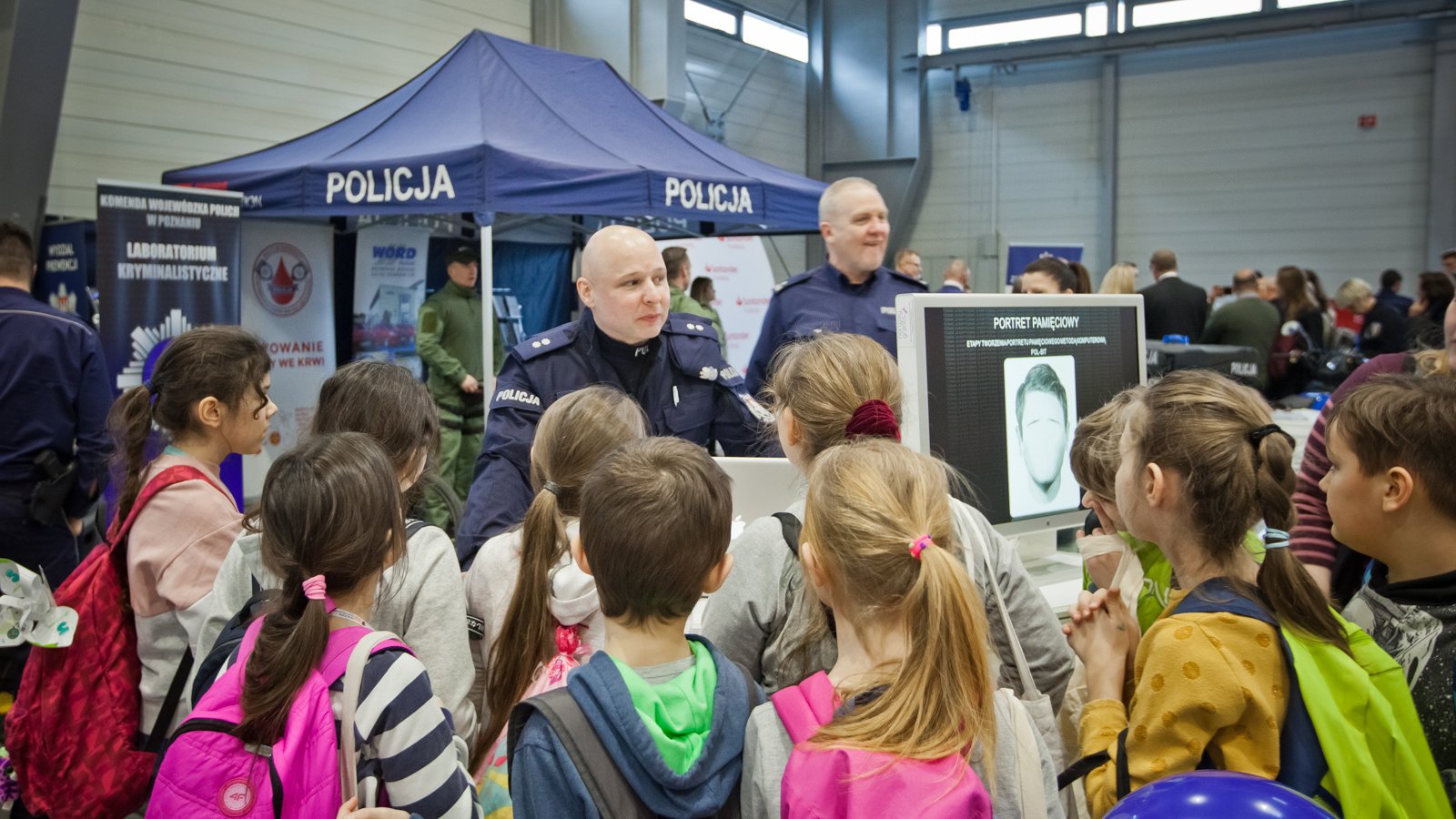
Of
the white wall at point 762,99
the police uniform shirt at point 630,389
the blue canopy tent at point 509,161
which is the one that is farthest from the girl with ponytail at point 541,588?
the white wall at point 762,99

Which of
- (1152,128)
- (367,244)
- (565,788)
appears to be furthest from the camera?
(1152,128)

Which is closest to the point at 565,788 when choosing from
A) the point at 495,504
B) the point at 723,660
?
the point at 723,660

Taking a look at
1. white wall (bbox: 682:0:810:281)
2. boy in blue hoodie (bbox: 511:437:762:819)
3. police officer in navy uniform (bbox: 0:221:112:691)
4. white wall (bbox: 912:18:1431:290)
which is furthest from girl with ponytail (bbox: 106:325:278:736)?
white wall (bbox: 912:18:1431:290)

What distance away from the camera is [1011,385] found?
2.37 metres

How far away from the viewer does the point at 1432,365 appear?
215 cm

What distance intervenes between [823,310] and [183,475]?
222 centimetres

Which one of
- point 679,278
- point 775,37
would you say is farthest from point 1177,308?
point 775,37

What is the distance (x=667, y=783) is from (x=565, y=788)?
11cm

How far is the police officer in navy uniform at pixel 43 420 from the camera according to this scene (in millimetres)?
3574

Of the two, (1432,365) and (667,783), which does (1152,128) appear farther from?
(667,783)

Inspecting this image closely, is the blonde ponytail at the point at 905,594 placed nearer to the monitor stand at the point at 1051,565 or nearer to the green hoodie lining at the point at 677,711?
the green hoodie lining at the point at 677,711

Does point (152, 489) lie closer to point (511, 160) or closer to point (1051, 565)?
point (1051, 565)

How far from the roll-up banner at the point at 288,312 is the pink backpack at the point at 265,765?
16.1 ft

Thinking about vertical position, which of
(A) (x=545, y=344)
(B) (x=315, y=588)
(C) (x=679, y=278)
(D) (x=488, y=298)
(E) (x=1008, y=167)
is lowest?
(B) (x=315, y=588)
